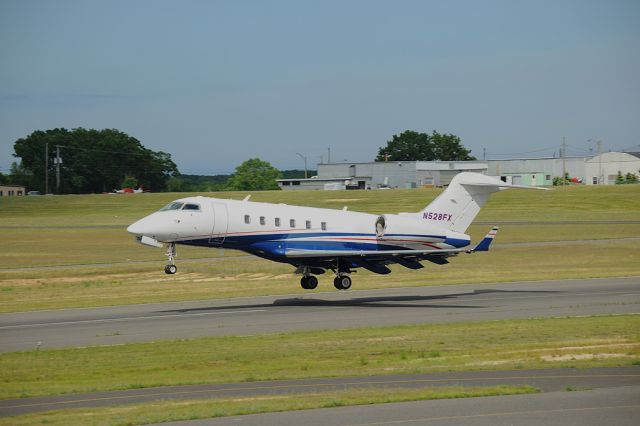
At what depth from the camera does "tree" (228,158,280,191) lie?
16900cm

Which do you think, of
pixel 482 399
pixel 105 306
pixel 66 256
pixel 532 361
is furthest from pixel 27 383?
pixel 66 256

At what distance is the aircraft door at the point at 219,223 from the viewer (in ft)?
118

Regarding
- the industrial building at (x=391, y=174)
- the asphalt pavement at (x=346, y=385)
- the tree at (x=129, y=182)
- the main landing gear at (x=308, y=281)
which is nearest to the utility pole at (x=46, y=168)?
the tree at (x=129, y=182)

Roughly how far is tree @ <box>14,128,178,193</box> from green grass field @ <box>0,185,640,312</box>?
171ft

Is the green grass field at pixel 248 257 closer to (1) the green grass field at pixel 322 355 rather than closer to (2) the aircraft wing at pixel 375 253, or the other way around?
(2) the aircraft wing at pixel 375 253

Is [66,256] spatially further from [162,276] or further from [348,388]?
[348,388]

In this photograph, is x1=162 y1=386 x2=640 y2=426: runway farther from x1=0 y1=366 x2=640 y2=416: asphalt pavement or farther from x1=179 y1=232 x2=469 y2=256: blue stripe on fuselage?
x1=179 y1=232 x2=469 y2=256: blue stripe on fuselage

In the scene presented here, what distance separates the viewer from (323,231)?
124ft

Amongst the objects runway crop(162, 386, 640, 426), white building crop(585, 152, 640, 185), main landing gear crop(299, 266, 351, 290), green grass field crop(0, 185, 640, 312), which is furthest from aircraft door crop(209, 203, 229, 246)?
white building crop(585, 152, 640, 185)

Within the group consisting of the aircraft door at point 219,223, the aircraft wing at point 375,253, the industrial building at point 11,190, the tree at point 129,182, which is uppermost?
the tree at point 129,182

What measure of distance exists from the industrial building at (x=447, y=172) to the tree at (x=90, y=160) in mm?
31834

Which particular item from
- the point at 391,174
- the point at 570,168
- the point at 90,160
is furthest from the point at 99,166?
the point at 570,168

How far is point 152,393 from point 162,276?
33597mm

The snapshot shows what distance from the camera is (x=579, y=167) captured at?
160375mm
